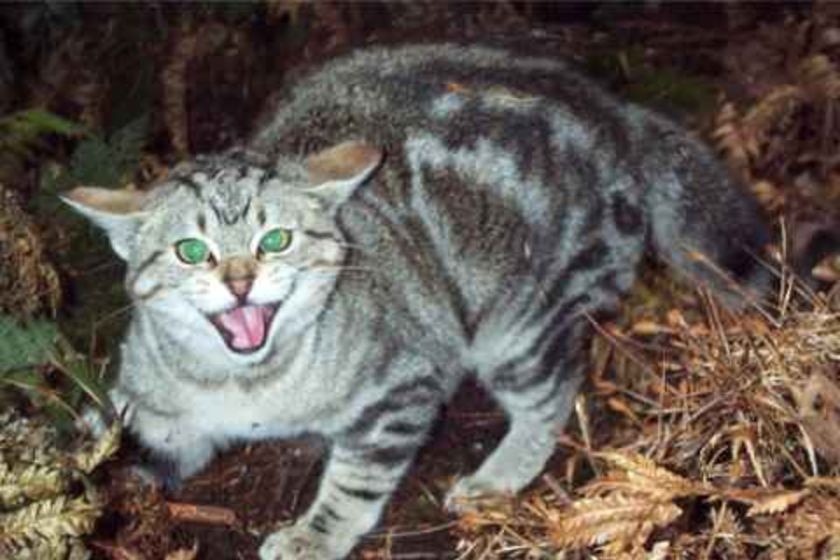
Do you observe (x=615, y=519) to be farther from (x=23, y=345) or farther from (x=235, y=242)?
(x=23, y=345)

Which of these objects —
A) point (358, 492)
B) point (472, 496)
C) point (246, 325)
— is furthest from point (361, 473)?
point (246, 325)

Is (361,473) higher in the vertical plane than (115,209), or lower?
lower

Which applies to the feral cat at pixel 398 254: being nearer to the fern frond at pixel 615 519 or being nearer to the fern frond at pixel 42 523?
the fern frond at pixel 42 523

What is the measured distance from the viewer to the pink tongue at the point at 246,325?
3.44 m

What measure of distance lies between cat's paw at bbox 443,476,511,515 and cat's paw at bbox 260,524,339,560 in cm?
40

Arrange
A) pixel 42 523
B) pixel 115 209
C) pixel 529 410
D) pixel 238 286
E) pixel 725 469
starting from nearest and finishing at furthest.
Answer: pixel 725 469 < pixel 42 523 < pixel 238 286 < pixel 115 209 < pixel 529 410

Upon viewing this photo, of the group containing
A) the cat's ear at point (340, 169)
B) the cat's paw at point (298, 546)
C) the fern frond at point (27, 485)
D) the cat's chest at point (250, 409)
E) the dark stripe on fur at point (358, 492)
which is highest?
the cat's ear at point (340, 169)

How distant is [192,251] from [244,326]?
23 centimetres

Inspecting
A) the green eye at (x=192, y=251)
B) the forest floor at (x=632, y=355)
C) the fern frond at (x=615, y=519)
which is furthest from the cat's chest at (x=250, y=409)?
the fern frond at (x=615, y=519)

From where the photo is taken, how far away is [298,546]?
150 inches

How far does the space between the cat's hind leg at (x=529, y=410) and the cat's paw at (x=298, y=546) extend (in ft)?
1.44

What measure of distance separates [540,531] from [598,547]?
0.27 metres

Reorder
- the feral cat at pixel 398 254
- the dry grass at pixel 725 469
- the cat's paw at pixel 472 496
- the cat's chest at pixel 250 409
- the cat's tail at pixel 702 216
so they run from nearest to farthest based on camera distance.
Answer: the dry grass at pixel 725 469, the feral cat at pixel 398 254, the cat's chest at pixel 250 409, the cat's paw at pixel 472 496, the cat's tail at pixel 702 216

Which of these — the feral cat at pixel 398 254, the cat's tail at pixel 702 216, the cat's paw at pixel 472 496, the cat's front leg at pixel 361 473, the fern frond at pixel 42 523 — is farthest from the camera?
the cat's tail at pixel 702 216
